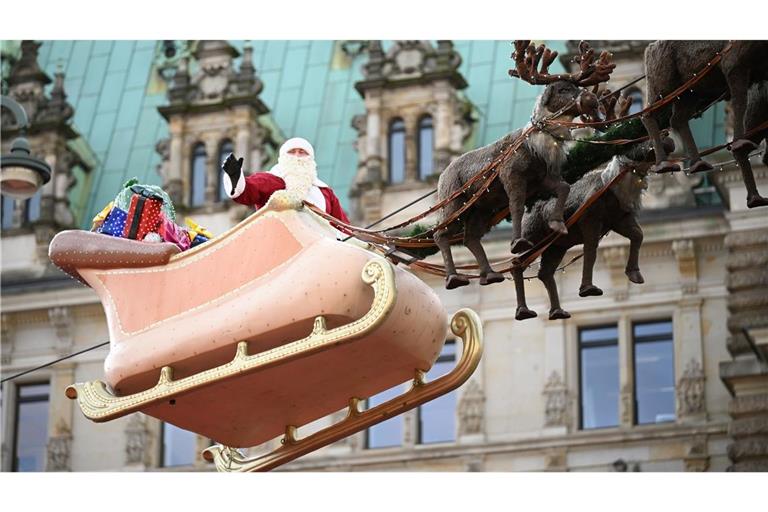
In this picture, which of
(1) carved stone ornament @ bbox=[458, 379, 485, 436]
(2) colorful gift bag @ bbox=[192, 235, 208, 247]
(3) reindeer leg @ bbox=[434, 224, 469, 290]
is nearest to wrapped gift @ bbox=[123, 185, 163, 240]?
(2) colorful gift bag @ bbox=[192, 235, 208, 247]

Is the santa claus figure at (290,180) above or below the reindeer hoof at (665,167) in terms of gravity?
above

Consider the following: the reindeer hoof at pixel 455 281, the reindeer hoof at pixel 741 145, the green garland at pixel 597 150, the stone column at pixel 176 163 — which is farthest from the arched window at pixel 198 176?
the reindeer hoof at pixel 741 145

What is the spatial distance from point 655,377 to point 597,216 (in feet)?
63.4

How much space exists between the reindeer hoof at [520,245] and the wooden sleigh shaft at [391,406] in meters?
0.93

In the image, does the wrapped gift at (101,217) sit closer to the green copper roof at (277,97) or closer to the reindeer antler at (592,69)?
the reindeer antler at (592,69)

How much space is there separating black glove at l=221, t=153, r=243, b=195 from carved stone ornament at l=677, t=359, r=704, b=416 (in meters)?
18.8

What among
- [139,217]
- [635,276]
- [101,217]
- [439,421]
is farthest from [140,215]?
[439,421]

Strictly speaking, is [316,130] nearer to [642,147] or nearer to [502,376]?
[502,376]

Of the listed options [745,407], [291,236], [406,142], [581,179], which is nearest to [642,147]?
[581,179]

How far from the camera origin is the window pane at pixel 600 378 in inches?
1385

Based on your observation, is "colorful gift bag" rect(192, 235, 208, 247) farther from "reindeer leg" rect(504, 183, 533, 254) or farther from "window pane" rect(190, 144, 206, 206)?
"window pane" rect(190, 144, 206, 206)

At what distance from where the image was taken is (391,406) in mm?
16422

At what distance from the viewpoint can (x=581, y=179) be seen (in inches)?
639

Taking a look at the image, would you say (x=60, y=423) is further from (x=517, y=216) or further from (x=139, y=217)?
(x=517, y=216)
